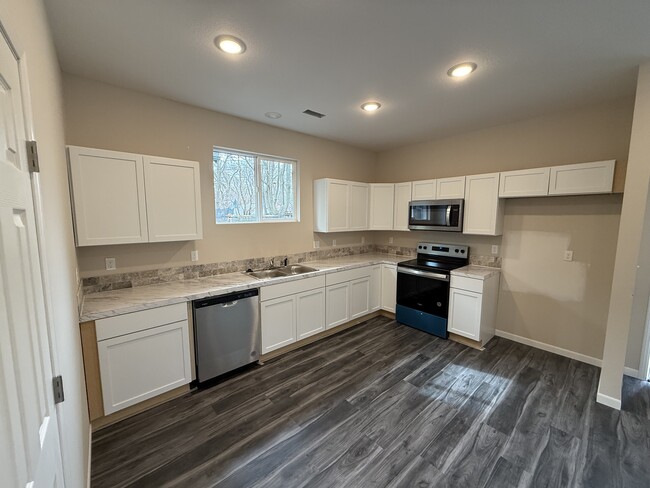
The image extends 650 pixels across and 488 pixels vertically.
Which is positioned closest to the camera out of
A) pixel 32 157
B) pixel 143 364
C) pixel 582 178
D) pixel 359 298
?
pixel 32 157

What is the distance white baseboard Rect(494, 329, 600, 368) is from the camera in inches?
117

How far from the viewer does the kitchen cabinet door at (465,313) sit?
10.7 ft

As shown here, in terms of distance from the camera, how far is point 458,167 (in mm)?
3867

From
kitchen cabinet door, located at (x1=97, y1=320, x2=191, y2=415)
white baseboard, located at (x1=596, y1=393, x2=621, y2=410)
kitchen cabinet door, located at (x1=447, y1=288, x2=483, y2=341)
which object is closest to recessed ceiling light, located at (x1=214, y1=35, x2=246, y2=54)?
kitchen cabinet door, located at (x1=97, y1=320, x2=191, y2=415)

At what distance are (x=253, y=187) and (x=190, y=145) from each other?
2.80ft

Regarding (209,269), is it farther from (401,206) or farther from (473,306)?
(473,306)

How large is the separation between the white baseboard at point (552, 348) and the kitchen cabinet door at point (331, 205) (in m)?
2.56

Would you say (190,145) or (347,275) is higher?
(190,145)

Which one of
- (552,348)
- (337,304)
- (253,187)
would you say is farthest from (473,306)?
(253,187)

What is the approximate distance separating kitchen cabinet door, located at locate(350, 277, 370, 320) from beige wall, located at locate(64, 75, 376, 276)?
841 mm

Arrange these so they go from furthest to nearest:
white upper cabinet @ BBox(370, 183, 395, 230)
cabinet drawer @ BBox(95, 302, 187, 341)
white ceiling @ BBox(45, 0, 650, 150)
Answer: white upper cabinet @ BBox(370, 183, 395, 230) → cabinet drawer @ BBox(95, 302, 187, 341) → white ceiling @ BBox(45, 0, 650, 150)

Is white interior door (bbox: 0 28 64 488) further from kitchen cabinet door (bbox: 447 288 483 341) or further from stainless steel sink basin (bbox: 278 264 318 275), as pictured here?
kitchen cabinet door (bbox: 447 288 483 341)

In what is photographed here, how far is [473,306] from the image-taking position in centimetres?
329

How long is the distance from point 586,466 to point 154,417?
3.10 meters
